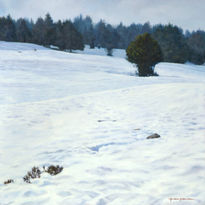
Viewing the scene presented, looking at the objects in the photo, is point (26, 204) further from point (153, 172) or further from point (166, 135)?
point (166, 135)

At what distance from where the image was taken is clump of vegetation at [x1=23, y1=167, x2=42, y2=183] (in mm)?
5239

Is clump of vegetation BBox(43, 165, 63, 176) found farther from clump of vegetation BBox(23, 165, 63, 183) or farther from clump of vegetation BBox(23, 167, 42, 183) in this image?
clump of vegetation BBox(23, 167, 42, 183)

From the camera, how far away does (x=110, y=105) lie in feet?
42.4

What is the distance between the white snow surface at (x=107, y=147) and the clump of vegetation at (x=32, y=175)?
13 cm

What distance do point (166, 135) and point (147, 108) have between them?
3.85 meters

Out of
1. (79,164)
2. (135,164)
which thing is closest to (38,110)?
(79,164)

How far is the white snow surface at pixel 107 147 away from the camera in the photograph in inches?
174

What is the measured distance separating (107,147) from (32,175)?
8.08ft

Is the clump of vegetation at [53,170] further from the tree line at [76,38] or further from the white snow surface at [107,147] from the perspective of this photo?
the tree line at [76,38]

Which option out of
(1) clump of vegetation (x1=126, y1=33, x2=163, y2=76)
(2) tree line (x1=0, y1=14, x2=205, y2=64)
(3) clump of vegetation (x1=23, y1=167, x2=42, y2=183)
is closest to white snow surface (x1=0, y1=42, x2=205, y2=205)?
(3) clump of vegetation (x1=23, y1=167, x2=42, y2=183)

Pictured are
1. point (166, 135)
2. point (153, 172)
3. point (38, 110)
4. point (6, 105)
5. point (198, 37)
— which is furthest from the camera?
point (198, 37)

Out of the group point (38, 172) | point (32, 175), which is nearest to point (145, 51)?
point (38, 172)

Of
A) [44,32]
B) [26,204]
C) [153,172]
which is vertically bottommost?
[26,204]

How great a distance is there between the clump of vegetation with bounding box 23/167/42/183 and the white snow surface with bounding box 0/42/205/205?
0.13 m
